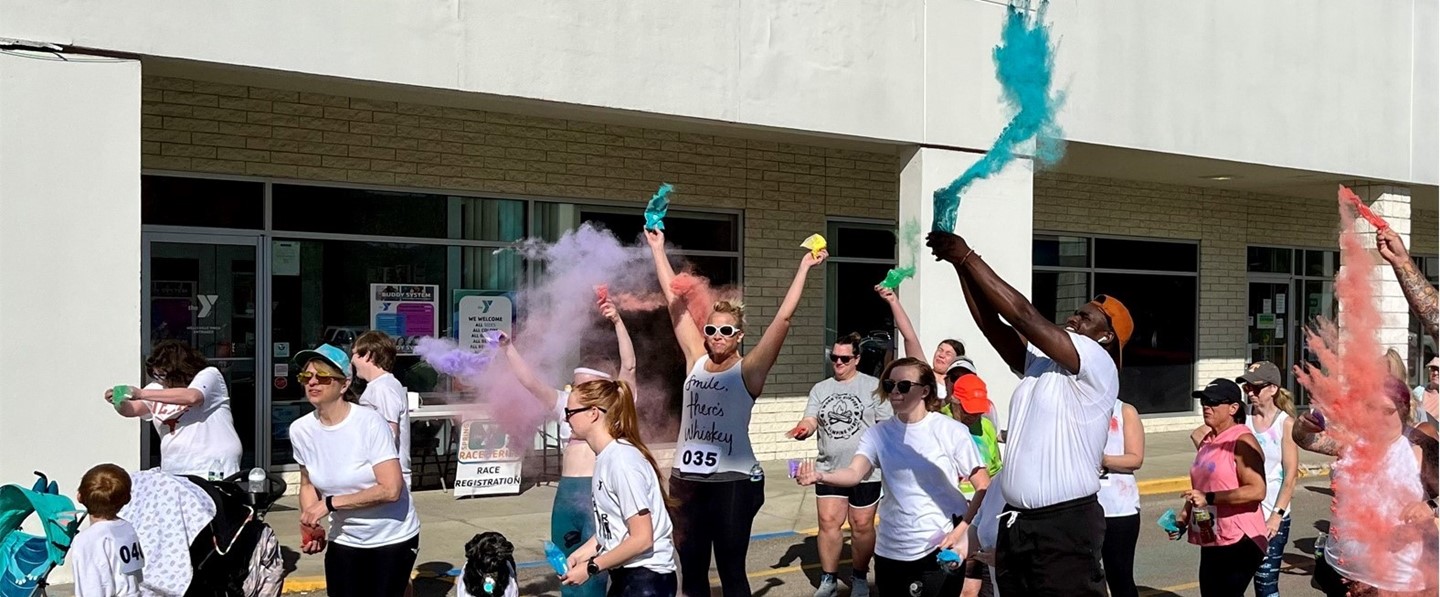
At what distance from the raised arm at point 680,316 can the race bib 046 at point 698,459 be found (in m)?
0.55

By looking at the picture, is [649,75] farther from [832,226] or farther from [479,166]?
[832,226]

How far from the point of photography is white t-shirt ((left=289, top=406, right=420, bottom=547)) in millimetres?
5289

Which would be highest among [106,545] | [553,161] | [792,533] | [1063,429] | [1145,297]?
[553,161]

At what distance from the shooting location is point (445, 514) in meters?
10.7

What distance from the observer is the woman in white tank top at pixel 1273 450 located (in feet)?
21.3

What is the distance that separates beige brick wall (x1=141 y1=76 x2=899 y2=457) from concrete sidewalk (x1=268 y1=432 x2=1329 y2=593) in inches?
76.7

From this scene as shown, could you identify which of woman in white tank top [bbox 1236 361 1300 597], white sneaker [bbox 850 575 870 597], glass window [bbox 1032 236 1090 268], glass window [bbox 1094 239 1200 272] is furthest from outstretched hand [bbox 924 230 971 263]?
glass window [bbox 1094 239 1200 272]

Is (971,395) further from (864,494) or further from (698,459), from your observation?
(698,459)

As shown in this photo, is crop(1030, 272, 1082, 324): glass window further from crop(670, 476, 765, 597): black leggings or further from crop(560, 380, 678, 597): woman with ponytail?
crop(560, 380, 678, 597): woman with ponytail

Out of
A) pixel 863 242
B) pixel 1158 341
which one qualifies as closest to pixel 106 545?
pixel 863 242

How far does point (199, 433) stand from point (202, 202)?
431cm

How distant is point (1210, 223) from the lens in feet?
60.8

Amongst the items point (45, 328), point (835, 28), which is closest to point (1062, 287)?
point (835, 28)

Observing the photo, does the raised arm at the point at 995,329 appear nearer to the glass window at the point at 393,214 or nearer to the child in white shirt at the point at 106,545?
the child in white shirt at the point at 106,545
